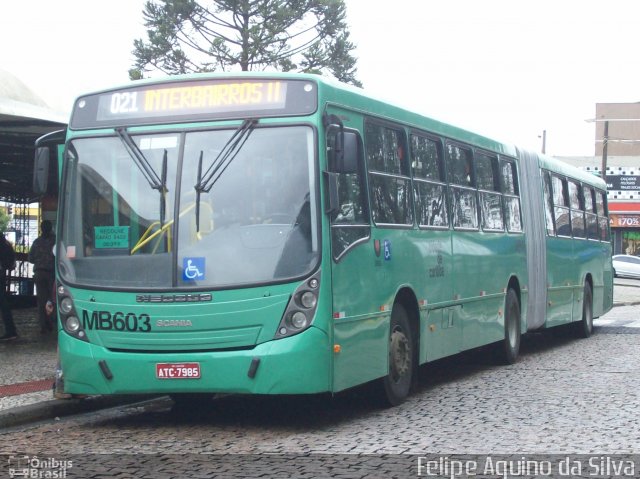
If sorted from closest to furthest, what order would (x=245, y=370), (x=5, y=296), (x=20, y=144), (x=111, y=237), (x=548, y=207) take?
(x=245, y=370), (x=111, y=237), (x=5, y=296), (x=548, y=207), (x=20, y=144)

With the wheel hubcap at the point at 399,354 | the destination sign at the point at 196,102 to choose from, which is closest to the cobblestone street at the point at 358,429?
the wheel hubcap at the point at 399,354

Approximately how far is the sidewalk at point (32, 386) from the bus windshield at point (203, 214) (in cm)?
134

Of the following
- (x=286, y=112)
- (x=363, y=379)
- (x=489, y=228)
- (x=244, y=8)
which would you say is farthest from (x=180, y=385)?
(x=244, y=8)

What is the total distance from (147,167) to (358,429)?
2751 mm

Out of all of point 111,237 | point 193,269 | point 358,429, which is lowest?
point 358,429

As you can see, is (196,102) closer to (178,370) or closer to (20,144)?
(178,370)

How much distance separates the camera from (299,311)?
9.18 metres

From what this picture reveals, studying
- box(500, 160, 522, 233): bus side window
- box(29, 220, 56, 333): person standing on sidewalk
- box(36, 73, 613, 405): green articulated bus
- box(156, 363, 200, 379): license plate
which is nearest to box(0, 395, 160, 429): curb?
box(36, 73, 613, 405): green articulated bus

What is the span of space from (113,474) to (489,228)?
7.94 metres

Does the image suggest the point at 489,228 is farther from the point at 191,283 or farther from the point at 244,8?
the point at 244,8

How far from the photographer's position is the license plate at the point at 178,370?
9.25 metres

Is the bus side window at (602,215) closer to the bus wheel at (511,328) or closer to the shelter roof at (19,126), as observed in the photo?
the bus wheel at (511,328)

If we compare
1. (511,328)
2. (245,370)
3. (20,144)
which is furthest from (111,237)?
(20,144)

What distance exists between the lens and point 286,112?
9.47 m
